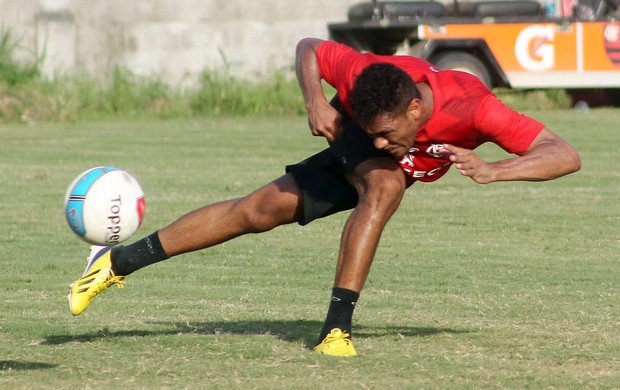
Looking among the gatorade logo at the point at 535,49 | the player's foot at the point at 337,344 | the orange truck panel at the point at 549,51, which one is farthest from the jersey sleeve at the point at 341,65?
the gatorade logo at the point at 535,49

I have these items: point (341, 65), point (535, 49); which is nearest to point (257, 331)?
point (341, 65)

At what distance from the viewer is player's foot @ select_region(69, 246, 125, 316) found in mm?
6855

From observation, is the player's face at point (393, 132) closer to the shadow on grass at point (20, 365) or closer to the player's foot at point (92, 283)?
the player's foot at point (92, 283)

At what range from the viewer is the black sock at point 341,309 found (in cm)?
641

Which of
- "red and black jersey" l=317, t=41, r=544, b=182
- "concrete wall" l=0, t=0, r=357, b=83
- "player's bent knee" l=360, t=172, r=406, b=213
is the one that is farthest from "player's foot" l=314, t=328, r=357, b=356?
"concrete wall" l=0, t=0, r=357, b=83

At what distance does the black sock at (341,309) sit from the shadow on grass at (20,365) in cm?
140

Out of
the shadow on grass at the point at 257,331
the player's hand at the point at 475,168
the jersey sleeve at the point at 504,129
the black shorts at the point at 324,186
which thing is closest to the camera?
the player's hand at the point at 475,168

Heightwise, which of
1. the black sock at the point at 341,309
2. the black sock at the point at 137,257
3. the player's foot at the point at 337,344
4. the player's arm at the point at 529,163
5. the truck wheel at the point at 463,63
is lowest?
the truck wheel at the point at 463,63

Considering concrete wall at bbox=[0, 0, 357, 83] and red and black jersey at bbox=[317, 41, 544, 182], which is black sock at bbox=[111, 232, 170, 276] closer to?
red and black jersey at bbox=[317, 41, 544, 182]

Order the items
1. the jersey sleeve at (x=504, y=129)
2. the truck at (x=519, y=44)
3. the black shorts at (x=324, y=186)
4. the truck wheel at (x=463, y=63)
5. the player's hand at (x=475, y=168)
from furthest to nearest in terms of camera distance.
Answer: the truck wheel at (x=463, y=63) < the truck at (x=519, y=44) < the black shorts at (x=324, y=186) < the jersey sleeve at (x=504, y=129) < the player's hand at (x=475, y=168)

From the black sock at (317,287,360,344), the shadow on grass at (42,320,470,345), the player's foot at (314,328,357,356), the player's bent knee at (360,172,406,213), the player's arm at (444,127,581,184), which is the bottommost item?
the shadow on grass at (42,320,470,345)

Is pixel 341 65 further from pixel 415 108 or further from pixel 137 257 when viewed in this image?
pixel 137 257

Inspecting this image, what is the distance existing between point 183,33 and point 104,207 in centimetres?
1985

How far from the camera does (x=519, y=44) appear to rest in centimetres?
2434
